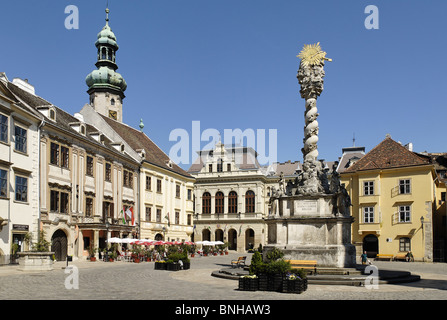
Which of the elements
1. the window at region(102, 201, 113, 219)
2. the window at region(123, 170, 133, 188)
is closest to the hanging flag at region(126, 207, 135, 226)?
the window at region(102, 201, 113, 219)

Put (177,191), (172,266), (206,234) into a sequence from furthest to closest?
(206,234) → (177,191) → (172,266)

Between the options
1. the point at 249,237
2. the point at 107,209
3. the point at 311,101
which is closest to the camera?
the point at 311,101

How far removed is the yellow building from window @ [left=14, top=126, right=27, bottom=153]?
3123 centimetres

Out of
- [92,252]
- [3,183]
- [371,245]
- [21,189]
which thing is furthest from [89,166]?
[371,245]

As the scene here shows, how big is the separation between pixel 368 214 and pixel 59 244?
29.0m

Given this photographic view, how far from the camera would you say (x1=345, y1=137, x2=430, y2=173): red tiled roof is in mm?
47156

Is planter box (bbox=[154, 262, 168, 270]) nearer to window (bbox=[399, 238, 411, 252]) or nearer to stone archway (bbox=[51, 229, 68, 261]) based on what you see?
stone archway (bbox=[51, 229, 68, 261])

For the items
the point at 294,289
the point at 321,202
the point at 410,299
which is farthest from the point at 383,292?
the point at 321,202

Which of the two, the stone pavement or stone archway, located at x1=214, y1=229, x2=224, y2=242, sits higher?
the stone pavement

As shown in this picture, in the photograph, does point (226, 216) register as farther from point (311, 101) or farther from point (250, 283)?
point (250, 283)

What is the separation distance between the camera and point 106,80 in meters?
64.2

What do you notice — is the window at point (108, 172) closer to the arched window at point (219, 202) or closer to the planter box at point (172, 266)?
the planter box at point (172, 266)

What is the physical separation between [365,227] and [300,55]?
28023 millimetres

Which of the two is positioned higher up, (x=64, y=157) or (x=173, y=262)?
(x=64, y=157)
